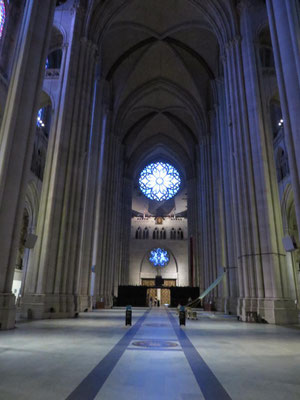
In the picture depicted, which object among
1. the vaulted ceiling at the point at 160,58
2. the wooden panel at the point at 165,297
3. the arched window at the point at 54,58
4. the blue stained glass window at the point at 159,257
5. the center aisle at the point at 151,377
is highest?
the vaulted ceiling at the point at 160,58

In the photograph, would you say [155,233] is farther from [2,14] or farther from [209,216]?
[2,14]

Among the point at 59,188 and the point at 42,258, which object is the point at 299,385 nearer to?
the point at 42,258

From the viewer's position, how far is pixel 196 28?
23.2 m

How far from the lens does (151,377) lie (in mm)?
3721

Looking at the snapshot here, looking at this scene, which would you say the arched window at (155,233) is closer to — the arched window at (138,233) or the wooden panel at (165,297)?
the arched window at (138,233)

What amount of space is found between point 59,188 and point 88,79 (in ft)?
22.2

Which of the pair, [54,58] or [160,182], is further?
[160,182]

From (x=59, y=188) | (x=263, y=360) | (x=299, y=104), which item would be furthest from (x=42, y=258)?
(x=299, y=104)

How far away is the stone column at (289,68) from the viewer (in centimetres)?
886

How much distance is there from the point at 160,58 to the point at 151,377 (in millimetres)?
27509

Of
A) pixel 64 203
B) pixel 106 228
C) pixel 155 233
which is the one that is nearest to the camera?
pixel 64 203

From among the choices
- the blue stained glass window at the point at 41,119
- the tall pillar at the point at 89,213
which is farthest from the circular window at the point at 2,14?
the blue stained glass window at the point at 41,119

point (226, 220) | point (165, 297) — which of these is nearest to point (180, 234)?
point (165, 297)

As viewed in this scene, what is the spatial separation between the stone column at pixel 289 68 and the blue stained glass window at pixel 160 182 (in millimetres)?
33625
